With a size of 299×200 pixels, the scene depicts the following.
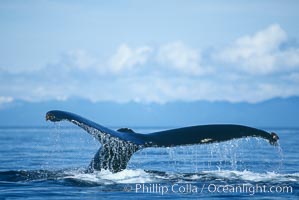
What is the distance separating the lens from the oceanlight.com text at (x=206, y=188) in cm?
1089

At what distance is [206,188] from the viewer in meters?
11.2

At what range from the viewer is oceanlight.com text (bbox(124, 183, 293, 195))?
10.9 m

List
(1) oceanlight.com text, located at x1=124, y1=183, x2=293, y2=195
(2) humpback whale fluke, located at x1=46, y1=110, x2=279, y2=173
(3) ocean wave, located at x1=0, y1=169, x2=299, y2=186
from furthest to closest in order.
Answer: (3) ocean wave, located at x1=0, y1=169, x2=299, y2=186 → (1) oceanlight.com text, located at x1=124, y1=183, x2=293, y2=195 → (2) humpback whale fluke, located at x1=46, y1=110, x2=279, y2=173

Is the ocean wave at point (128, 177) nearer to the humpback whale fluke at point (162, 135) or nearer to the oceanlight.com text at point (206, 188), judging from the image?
the oceanlight.com text at point (206, 188)

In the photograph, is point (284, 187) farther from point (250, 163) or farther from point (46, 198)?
point (250, 163)

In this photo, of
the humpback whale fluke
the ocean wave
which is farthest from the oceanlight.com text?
the humpback whale fluke

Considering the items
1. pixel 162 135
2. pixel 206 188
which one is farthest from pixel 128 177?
pixel 162 135

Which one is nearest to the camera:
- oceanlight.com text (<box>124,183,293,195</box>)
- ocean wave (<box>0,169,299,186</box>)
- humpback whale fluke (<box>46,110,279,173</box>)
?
humpback whale fluke (<box>46,110,279,173</box>)

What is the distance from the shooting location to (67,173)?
13250mm

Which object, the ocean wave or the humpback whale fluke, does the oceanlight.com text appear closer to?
the ocean wave

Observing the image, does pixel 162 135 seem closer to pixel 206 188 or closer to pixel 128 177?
pixel 206 188

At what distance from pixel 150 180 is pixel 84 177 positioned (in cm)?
132

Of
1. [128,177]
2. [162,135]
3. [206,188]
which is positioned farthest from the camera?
[128,177]

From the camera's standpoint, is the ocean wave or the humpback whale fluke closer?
the humpback whale fluke
